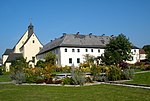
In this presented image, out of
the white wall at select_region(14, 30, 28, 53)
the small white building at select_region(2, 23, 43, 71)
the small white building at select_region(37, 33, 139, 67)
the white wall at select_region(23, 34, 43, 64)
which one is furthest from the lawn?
the white wall at select_region(14, 30, 28, 53)

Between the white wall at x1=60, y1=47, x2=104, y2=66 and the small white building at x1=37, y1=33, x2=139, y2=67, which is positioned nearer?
the white wall at x1=60, y1=47, x2=104, y2=66

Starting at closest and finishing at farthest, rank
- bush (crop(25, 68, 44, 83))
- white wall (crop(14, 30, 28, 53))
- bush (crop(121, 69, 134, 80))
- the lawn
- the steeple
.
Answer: the lawn, bush (crop(121, 69, 134, 80)), bush (crop(25, 68, 44, 83)), the steeple, white wall (crop(14, 30, 28, 53))

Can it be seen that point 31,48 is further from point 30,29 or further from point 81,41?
point 81,41

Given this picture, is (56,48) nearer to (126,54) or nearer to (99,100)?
(126,54)

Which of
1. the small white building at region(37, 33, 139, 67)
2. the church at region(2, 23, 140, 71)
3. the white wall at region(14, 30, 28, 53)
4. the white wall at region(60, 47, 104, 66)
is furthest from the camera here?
the white wall at region(14, 30, 28, 53)

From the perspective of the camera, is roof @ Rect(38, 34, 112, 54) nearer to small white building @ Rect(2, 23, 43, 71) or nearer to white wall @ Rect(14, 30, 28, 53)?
small white building @ Rect(2, 23, 43, 71)

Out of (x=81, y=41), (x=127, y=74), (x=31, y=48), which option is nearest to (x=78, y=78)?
(x=127, y=74)

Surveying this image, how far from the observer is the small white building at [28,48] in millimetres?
74625

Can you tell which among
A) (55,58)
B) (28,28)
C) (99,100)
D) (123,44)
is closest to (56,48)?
(55,58)

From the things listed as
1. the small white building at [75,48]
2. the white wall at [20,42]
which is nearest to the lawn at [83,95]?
the small white building at [75,48]

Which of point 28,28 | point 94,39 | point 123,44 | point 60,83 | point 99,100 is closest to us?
point 99,100

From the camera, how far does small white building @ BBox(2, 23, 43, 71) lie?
2938 inches

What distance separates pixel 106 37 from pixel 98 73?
49.4 meters

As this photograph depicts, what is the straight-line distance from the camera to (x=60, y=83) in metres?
21.4
